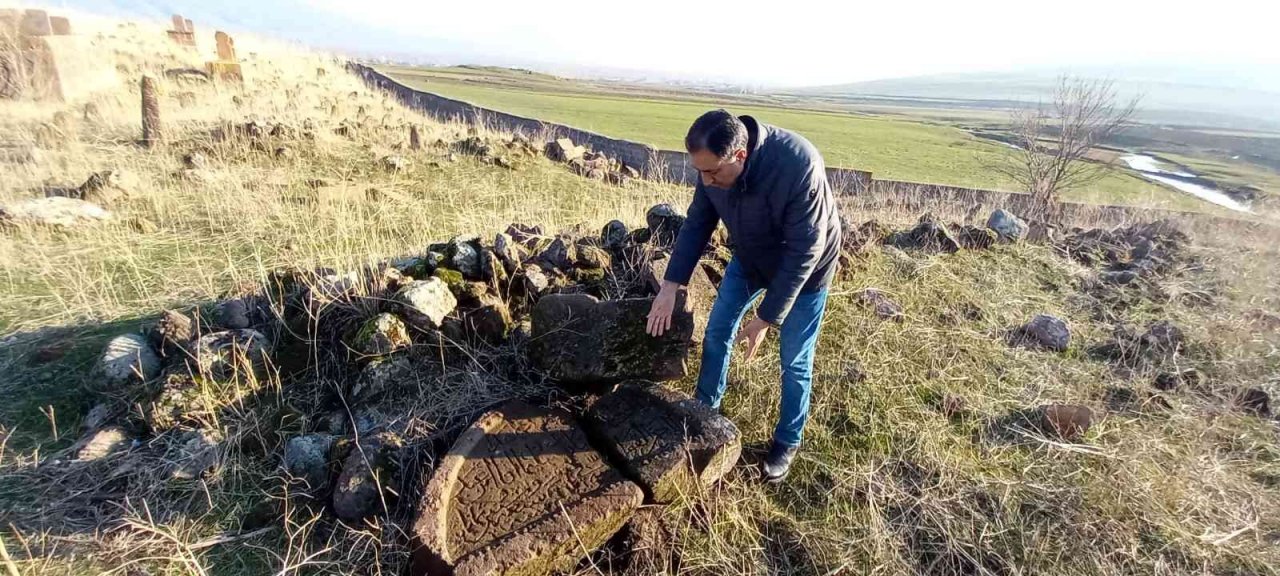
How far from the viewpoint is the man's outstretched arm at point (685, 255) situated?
11.5 feet

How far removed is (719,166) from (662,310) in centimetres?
104

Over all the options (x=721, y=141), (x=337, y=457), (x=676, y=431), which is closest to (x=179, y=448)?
(x=337, y=457)

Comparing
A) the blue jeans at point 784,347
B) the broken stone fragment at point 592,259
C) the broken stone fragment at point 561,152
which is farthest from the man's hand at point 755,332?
the broken stone fragment at point 561,152

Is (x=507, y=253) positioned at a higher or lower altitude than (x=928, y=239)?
higher

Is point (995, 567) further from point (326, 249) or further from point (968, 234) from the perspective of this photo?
point (326, 249)

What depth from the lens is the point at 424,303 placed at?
157 inches

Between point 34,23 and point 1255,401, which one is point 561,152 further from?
point 1255,401

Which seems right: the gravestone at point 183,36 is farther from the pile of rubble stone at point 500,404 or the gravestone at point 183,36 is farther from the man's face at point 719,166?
the man's face at point 719,166

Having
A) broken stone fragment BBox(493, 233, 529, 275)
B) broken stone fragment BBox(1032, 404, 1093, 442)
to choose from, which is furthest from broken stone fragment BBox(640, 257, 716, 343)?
broken stone fragment BBox(1032, 404, 1093, 442)

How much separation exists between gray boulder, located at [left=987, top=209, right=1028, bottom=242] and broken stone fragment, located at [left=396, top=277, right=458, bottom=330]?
280 inches

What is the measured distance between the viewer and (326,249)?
19.6 feet

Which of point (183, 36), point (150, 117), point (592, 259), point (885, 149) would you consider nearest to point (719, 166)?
point (592, 259)

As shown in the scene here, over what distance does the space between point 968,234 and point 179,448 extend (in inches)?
320

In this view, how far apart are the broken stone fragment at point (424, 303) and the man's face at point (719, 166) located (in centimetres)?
214
